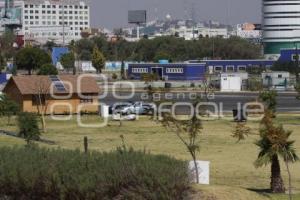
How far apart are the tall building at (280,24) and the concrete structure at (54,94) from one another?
113126 mm

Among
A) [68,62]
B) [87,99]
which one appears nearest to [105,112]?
[87,99]

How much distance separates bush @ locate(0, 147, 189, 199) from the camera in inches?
574

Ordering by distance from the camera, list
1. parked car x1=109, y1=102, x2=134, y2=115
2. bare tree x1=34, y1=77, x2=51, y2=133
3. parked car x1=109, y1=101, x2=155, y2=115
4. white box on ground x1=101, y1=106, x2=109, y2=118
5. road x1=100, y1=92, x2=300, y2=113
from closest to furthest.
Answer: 1. white box on ground x1=101, y1=106, x2=109, y2=118
2. parked car x1=109, y1=102, x2=134, y2=115
3. parked car x1=109, y1=101, x2=155, y2=115
4. bare tree x1=34, y1=77, x2=51, y2=133
5. road x1=100, y1=92, x2=300, y2=113

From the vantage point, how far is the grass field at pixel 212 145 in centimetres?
2067

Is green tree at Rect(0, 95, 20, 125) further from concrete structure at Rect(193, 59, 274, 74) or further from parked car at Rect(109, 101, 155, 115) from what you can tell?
concrete structure at Rect(193, 59, 274, 74)

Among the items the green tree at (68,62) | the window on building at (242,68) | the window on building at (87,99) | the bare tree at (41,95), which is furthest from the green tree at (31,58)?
the bare tree at (41,95)

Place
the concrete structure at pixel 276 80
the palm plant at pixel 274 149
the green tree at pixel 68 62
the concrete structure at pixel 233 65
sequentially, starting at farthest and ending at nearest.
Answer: the concrete structure at pixel 233 65 < the green tree at pixel 68 62 < the concrete structure at pixel 276 80 < the palm plant at pixel 274 149

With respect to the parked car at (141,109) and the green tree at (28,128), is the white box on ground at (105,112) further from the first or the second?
the green tree at (28,128)

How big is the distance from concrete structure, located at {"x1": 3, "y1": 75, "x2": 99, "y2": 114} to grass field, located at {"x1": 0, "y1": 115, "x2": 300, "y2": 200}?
4.11 m

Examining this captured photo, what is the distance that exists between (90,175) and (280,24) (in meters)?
156

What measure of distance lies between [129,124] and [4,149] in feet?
92.7

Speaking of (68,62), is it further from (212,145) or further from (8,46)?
(212,145)

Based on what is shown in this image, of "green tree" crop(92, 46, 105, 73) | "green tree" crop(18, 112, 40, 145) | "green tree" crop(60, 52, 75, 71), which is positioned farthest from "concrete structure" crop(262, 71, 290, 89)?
"green tree" crop(18, 112, 40, 145)

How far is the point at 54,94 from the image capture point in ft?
178
